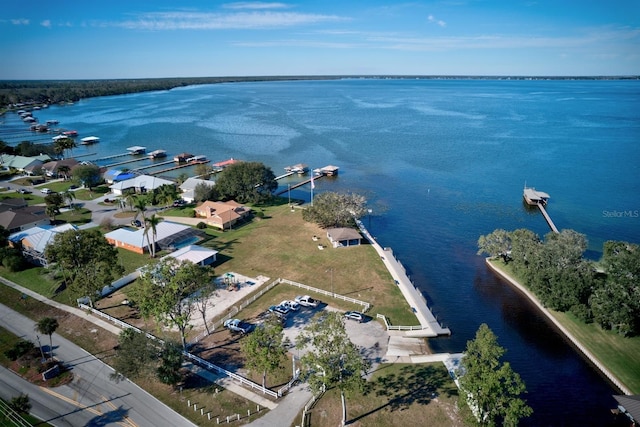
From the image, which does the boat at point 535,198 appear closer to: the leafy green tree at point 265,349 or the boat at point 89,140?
the leafy green tree at point 265,349

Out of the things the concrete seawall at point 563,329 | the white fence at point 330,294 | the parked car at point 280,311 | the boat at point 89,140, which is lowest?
the concrete seawall at point 563,329

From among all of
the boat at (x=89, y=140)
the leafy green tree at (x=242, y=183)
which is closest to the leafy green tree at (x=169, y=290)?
the leafy green tree at (x=242, y=183)

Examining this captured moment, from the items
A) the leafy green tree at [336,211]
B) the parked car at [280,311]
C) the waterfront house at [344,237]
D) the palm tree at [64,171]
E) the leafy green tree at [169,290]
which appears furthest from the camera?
the palm tree at [64,171]

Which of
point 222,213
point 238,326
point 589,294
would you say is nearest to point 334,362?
point 238,326

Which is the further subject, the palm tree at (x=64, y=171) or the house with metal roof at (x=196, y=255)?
the palm tree at (x=64, y=171)

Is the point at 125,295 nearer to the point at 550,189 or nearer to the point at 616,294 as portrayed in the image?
the point at 616,294

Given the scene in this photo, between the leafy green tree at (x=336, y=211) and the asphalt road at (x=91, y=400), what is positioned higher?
the leafy green tree at (x=336, y=211)
